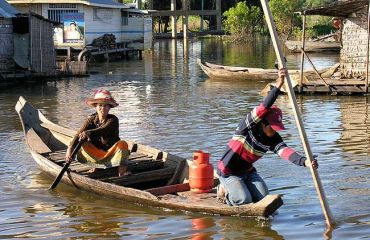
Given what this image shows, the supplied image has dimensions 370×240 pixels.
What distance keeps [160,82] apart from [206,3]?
47591mm

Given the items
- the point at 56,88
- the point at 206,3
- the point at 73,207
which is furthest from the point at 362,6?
the point at 206,3

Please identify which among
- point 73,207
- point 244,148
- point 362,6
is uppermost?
point 362,6

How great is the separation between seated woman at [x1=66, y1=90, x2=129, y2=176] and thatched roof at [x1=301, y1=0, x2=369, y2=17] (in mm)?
11277

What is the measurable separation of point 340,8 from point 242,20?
131 feet

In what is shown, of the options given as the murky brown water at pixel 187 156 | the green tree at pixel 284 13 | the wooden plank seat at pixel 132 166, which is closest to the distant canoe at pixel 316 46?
the green tree at pixel 284 13

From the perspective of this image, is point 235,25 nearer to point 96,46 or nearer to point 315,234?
point 96,46

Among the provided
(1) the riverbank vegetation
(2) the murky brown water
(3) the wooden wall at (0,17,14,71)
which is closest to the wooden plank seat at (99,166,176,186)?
(2) the murky brown water

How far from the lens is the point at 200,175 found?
29.0ft

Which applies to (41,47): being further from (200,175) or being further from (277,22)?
(277,22)

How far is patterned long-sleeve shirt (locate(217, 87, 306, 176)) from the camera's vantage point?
24.5 ft

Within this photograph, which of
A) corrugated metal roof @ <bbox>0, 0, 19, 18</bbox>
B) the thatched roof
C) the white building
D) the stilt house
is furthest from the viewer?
the white building

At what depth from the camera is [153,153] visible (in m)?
10.6

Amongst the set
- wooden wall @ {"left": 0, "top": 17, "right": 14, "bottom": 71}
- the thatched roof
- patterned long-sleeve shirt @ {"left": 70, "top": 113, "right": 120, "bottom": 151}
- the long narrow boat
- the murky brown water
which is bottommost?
the murky brown water

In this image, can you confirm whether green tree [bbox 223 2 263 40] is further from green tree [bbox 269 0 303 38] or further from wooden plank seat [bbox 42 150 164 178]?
wooden plank seat [bbox 42 150 164 178]
